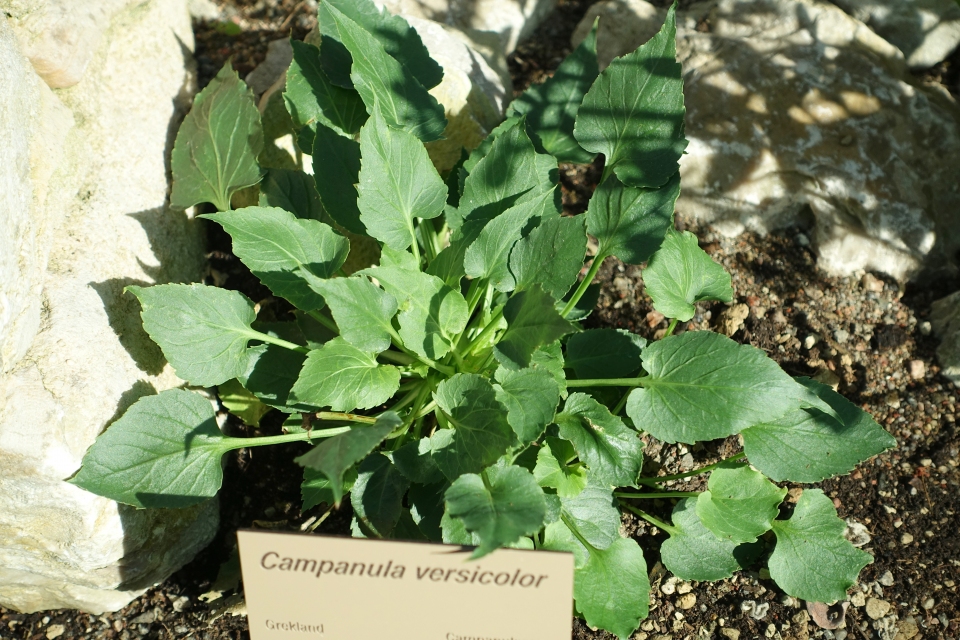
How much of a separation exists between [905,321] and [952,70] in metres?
0.82

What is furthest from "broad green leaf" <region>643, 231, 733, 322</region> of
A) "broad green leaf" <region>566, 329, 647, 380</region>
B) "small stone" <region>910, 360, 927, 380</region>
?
"small stone" <region>910, 360, 927, 380</region>

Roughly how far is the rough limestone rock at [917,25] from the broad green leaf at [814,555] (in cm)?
139

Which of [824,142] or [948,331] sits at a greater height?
[824,142]

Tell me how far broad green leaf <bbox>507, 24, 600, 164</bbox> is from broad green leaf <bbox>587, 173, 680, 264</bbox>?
21 cm

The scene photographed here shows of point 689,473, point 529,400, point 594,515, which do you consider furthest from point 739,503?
point 529,400

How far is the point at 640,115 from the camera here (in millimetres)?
1453

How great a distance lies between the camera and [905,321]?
1.84 meters

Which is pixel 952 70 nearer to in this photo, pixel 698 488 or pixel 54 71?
pixel 698 488

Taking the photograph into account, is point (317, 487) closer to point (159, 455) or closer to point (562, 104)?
point (159, 455)

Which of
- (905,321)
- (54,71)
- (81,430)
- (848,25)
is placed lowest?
(905,321)

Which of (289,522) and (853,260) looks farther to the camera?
(853,260)

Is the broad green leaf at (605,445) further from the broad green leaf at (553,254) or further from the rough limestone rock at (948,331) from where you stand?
the rough limestone rock at (948,331)

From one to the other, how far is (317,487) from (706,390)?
71cm

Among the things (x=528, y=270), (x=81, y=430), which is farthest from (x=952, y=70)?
(x=81, y=430)
